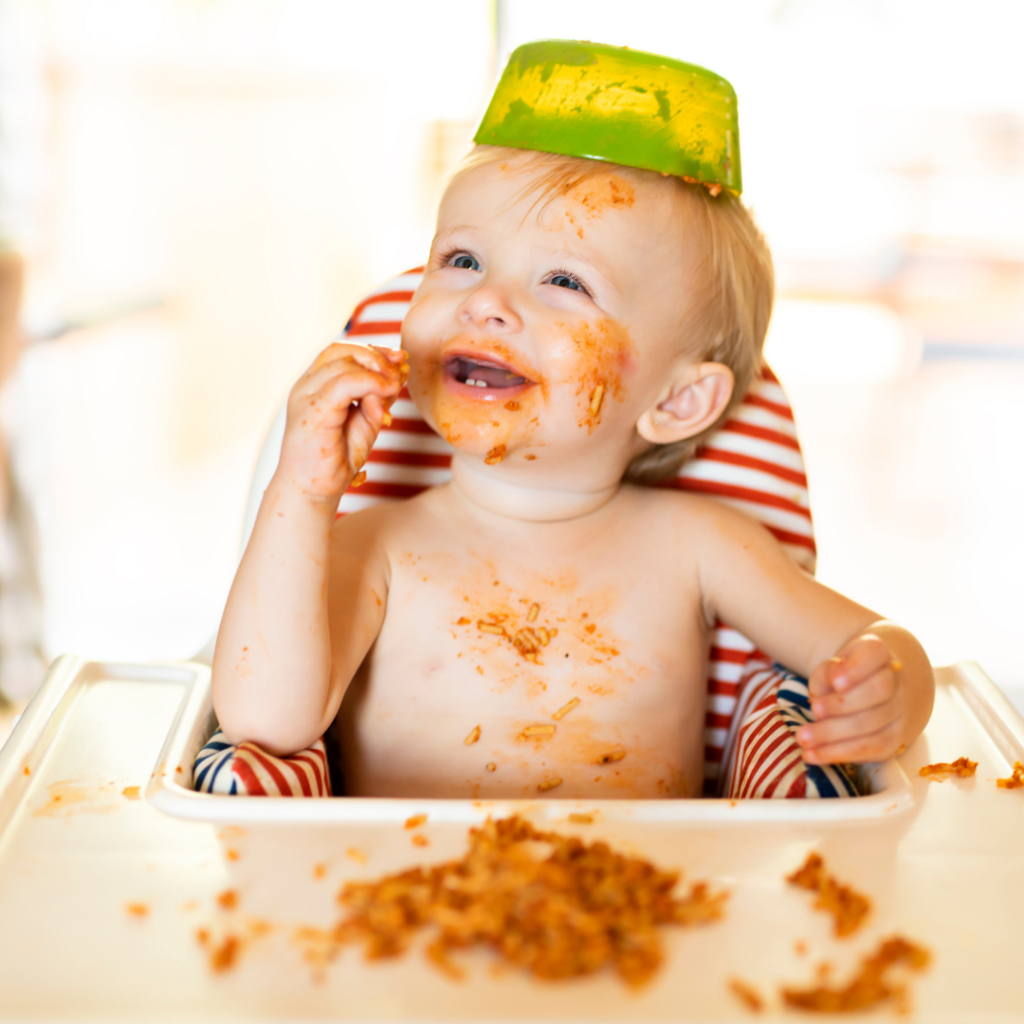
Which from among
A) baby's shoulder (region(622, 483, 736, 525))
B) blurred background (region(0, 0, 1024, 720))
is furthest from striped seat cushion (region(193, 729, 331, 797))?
blurred background (region(0, 0, 1024, 720))

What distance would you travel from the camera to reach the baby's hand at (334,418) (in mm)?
862

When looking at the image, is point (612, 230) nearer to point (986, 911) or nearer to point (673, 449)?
point (673, 449)

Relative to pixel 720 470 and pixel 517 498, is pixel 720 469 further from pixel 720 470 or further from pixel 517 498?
pixel 517 498

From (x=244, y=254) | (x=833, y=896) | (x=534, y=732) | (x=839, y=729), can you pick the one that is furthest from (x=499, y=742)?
(x=244, y=254)

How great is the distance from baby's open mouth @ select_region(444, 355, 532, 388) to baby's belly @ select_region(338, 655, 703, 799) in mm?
265

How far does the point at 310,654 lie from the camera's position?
2.88 ft

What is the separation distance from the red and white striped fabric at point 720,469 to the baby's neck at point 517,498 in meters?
0.09

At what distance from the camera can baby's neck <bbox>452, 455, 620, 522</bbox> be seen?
1103 mm

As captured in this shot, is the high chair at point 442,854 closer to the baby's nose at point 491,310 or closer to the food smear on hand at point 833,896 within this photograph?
the food smear on hand at point 833,896

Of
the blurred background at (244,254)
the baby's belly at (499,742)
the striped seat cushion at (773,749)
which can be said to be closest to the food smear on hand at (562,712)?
the baby's belly at (499,742)

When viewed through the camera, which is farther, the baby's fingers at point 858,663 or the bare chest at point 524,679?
the bare chest at point 524,679

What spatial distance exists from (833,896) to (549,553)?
495mm

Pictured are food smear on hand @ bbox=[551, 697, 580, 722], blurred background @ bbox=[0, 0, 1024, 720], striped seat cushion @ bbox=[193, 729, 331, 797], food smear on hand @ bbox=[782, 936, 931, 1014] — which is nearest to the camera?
food smear on hand @ bbox=[782, 936, 931, 1014]

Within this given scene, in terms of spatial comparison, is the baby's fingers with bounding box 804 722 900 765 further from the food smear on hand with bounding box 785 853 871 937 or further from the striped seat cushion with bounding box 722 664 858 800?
the food smear on hand with bounding box 785 853 871 937
